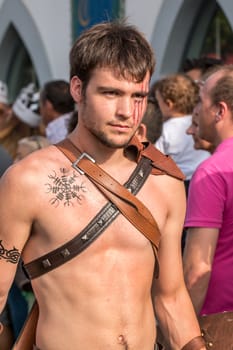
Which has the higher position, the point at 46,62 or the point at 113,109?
the point at 113,109

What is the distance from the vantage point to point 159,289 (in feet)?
11.1

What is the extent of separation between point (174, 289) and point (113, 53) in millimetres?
928

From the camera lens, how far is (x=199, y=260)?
3738mm

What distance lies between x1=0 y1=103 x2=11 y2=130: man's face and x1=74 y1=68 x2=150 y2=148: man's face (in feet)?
16.2

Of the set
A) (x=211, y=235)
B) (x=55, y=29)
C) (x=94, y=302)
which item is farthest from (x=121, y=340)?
(x=55, y=29)

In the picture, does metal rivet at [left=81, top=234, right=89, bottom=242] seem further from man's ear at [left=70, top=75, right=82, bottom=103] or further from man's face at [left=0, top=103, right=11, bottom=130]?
man's face at [left=0, top=103, right=11, bottom=130]

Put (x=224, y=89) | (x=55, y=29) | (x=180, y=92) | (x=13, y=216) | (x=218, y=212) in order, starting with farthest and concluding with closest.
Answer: (x=55, y=29) → (x=180, y=92) → (x=224, y=89) → (x=218, y=212) → (x=13, y=216)

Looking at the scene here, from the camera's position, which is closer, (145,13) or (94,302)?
(94,302)

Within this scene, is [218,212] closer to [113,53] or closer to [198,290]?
[198,290]

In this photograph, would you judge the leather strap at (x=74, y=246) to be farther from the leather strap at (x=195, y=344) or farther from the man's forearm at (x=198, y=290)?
the man's forearm at (x=198, y=290)

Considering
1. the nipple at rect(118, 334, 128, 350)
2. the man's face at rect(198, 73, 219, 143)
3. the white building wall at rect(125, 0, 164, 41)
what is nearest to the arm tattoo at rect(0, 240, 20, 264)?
the nipple at rect(118, 334, 128, 350)

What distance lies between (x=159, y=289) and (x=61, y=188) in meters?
0.59

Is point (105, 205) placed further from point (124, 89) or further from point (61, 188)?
point (124, 89)

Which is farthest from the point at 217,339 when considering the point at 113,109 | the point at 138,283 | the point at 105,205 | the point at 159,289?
the point at 113,109
